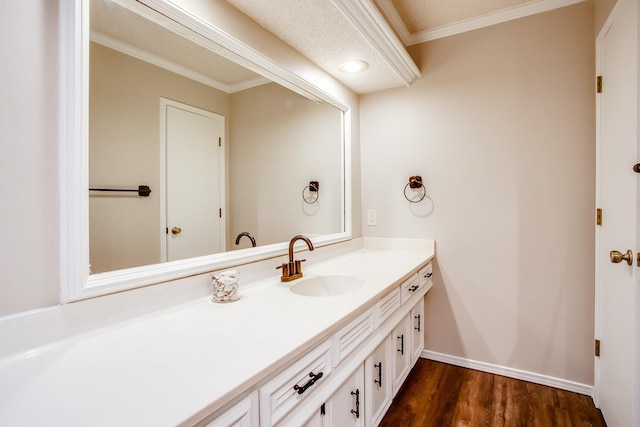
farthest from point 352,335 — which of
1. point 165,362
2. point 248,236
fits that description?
point 248,236

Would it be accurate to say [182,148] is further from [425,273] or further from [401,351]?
[425,273]

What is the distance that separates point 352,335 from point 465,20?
2.23 metres

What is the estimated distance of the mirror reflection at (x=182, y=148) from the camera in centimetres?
99

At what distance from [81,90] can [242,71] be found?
0.78 metres

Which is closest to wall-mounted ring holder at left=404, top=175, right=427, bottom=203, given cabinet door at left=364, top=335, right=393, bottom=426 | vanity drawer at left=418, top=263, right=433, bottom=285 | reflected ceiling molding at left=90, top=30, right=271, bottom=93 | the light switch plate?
the light switch plate

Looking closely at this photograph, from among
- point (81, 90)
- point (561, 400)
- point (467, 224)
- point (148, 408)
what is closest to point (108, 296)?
point (148, 408)

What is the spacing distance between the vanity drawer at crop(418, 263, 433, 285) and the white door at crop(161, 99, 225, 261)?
1.28 meters

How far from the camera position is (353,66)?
6.44 ft

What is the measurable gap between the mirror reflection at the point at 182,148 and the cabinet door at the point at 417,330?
0.84 meters

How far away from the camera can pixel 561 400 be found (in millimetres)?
A: 1797

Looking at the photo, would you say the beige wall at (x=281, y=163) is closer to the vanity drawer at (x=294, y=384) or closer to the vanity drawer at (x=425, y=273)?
the vanity drawer at (x=425, y=273)

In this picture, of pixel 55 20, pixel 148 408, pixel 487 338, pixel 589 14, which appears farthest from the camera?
pixel 487 338

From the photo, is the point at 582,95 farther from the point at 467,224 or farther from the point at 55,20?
the point at 55,20

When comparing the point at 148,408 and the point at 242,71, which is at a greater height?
the point at 242,71
